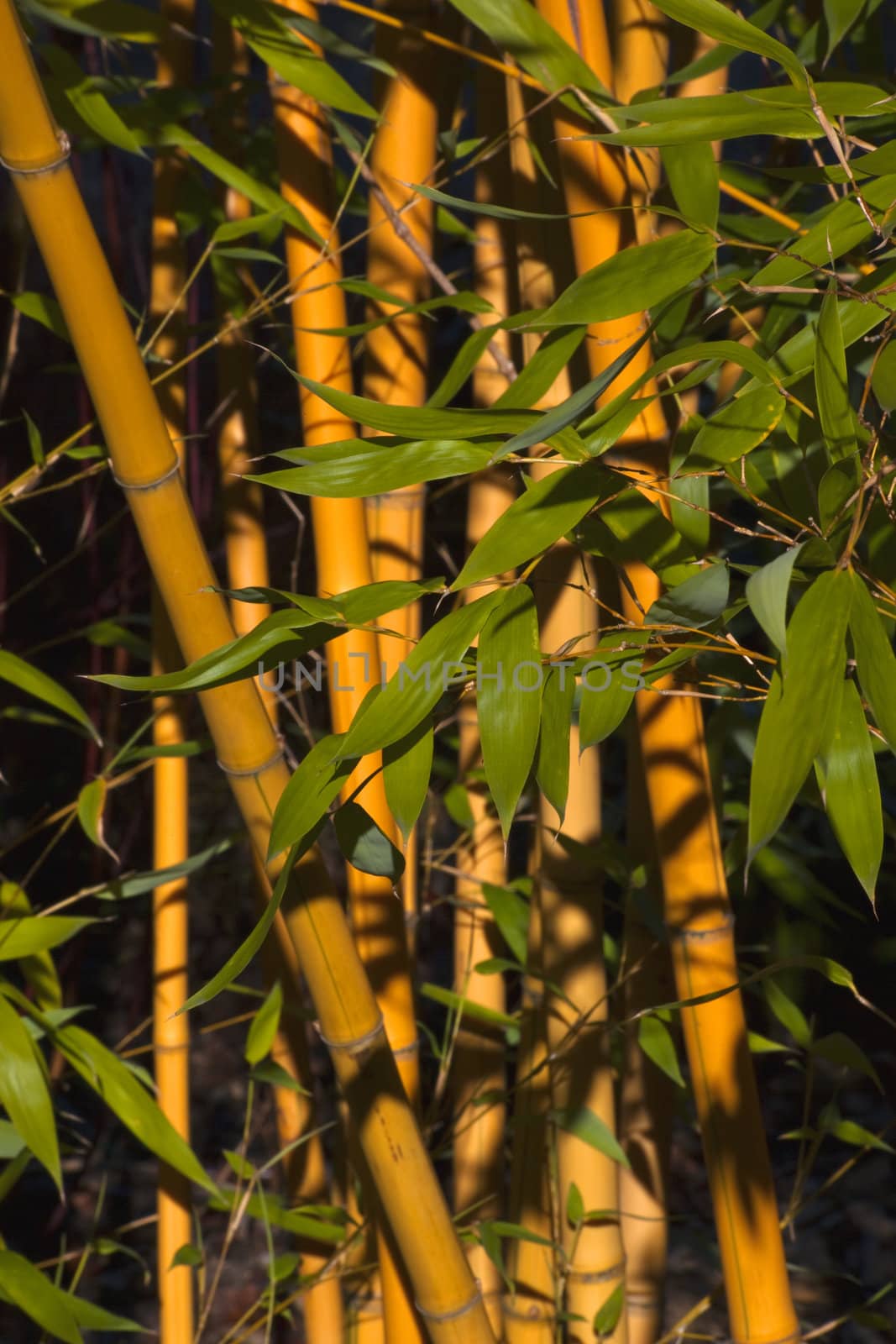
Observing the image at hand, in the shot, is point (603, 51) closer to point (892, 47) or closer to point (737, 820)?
point (737, 820)

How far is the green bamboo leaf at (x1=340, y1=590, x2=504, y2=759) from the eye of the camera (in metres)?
0.39

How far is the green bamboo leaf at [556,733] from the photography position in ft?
1.39

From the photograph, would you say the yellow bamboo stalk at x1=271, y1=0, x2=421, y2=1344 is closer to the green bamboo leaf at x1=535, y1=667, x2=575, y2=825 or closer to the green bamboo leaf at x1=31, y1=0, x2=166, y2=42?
the green bamboo leaf at x1=31, y1=0, x2=166, y2=42

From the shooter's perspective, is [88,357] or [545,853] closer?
[88,357]

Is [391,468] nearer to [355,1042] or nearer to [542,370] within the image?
[542,370]

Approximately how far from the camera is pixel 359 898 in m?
0.69

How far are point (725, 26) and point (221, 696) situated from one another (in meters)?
0.33

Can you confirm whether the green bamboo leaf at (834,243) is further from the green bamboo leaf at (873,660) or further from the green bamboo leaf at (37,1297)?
the green bamboo leaf at (37,1297)

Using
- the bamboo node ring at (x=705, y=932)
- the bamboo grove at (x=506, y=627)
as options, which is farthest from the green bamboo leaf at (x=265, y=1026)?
the bamboo node ring at (x=705, y=932)

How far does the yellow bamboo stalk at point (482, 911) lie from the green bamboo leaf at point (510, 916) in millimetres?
19

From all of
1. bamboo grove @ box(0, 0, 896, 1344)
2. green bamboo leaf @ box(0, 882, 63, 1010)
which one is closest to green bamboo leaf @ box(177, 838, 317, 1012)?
bamboo grove @ box(0, 0, 896, 1344)

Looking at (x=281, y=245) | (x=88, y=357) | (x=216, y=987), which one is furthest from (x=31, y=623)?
(x=216, y=987)

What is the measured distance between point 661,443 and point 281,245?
49.6 inches

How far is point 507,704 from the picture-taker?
393 millimetres
